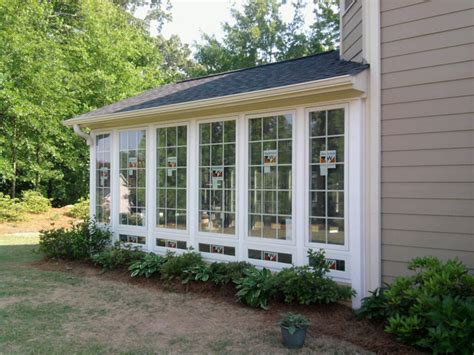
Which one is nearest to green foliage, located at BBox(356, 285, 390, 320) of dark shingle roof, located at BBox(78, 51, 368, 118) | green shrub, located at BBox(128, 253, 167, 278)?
dark shingle roof, located at BBox(78, 51, 368, 118)

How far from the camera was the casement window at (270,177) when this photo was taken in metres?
5.20

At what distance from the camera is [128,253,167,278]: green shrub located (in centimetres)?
612

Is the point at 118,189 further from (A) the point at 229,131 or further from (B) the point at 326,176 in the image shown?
(B) the point at 326,176

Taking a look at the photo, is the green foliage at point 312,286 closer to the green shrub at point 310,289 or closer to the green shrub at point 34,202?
the green shrub at point 310,289

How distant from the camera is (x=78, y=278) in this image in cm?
639

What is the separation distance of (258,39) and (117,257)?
22.1 meters

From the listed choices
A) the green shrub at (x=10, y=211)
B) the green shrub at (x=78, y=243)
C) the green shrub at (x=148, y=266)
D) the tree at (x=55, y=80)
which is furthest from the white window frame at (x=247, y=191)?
the green shrub at (x=10, y=211)

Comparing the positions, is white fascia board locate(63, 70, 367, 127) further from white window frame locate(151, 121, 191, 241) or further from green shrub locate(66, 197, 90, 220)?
green shrub locate(66, 197, 90, 220)

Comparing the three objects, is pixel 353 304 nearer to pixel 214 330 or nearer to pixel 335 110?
pixel 214 330

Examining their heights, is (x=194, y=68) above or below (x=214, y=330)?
above

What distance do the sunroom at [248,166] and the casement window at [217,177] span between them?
0.6 inches

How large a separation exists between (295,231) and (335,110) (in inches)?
59.1

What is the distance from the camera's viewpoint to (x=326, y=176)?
4.86 m

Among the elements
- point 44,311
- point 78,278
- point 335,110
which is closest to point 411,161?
point 335,110
